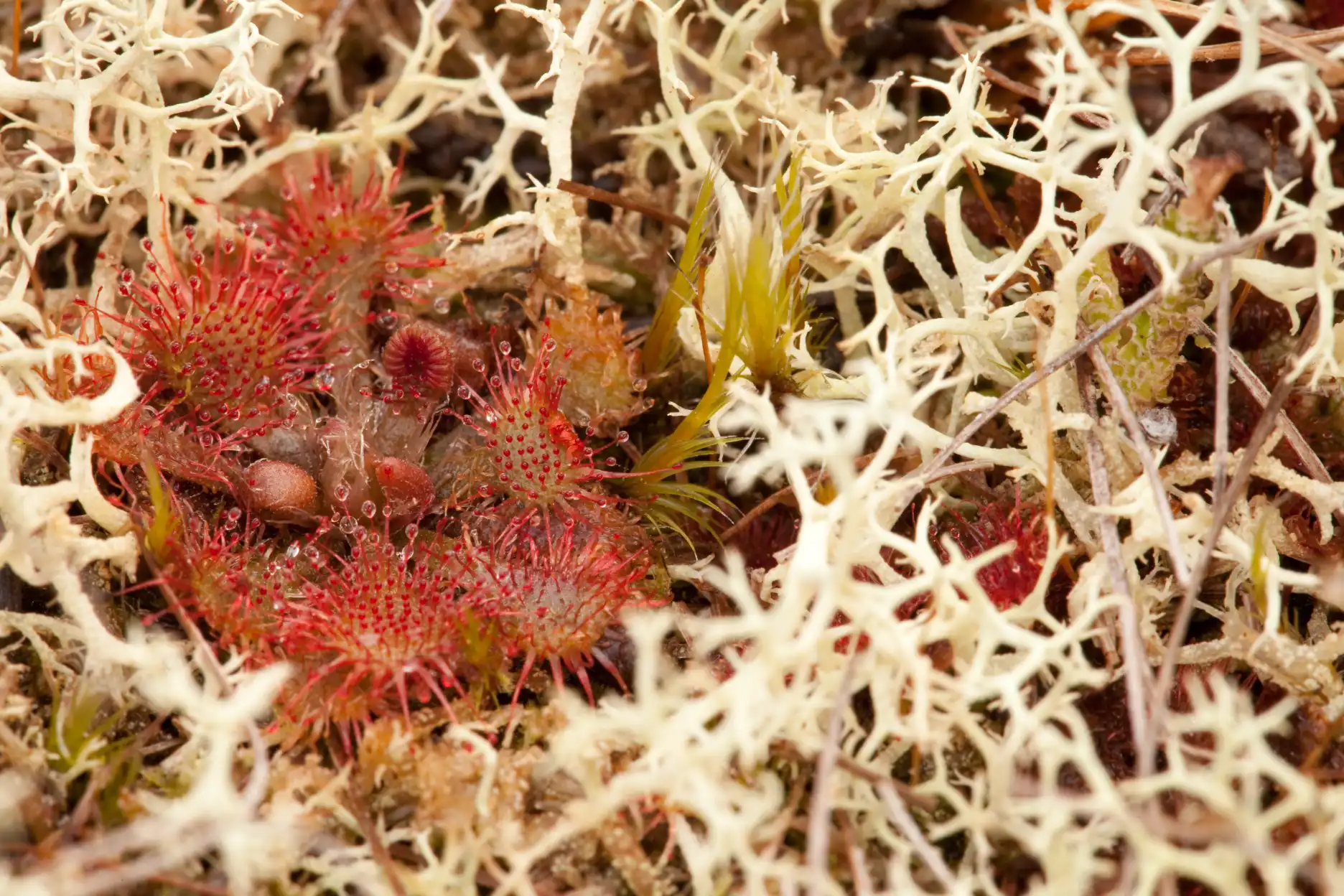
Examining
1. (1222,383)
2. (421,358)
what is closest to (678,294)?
(421,358)

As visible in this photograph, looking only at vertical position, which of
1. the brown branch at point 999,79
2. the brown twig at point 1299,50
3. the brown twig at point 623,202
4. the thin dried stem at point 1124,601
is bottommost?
the thin dried stem at point 1124,601

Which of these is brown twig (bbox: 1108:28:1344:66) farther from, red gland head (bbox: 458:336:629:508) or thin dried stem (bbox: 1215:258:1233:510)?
red gland head (bbox: 458:336:629:508)

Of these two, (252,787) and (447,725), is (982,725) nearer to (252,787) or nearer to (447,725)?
(447,725)

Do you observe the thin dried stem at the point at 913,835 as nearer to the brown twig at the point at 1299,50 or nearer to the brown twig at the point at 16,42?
the brown twig at the point at 1299,50

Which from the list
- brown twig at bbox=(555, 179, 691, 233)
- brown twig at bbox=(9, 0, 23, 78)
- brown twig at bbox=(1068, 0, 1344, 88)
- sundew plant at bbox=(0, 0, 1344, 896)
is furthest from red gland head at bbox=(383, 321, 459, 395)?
brown twig at bbox=(1068, 0, 1344, 88)

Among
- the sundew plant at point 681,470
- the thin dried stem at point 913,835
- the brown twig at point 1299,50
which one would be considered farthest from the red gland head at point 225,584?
the brown twig at point 1299,50

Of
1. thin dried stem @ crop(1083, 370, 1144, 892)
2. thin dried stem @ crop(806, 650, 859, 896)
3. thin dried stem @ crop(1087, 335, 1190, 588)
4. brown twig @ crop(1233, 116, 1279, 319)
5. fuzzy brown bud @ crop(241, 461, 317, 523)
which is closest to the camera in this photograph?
thin dried stem @ crop(806, 650, 859, 896)

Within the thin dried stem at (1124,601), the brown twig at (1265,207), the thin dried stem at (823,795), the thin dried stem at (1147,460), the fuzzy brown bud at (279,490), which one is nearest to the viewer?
the thin dried stem at (823,795)
